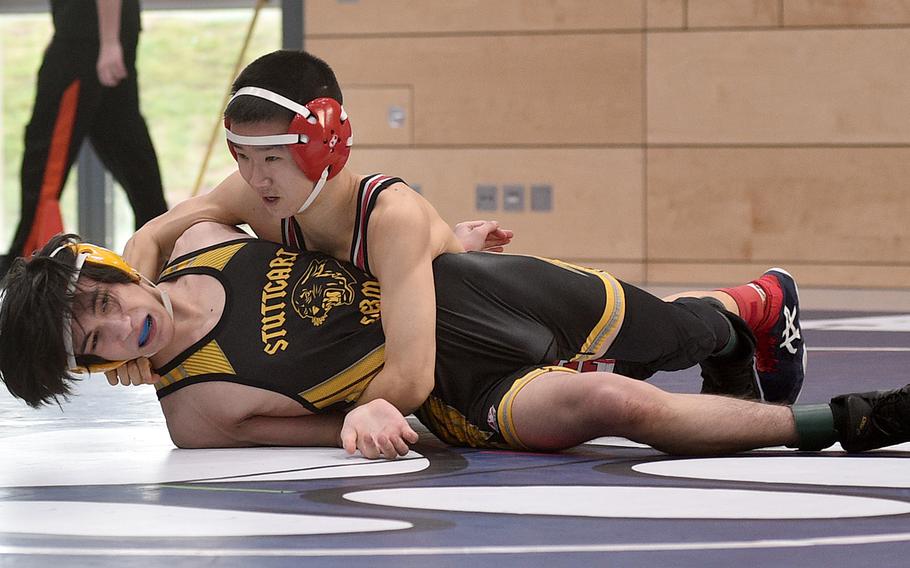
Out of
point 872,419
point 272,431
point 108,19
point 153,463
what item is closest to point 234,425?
point 272,431

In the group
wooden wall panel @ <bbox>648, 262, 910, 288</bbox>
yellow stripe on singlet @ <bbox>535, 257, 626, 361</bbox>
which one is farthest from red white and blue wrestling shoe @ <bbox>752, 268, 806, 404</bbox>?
wooden wall panel @ <bbox>648, 262, 910, 288</bbox>

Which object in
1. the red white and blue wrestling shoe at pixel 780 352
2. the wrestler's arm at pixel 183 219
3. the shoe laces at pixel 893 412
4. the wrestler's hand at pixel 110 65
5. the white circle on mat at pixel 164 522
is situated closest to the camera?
the white circle on mat at pixel 164 522

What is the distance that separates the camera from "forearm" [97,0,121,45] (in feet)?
23.2

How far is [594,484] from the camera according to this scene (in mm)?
1933

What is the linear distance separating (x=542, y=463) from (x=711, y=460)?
0.86ft

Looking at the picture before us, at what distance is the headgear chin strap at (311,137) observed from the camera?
2.24 meters

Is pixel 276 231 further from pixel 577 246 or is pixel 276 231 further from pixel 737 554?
pixel 577 246

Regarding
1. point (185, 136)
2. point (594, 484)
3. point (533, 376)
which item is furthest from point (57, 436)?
point (185, 136)

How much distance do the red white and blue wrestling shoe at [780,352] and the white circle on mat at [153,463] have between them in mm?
851

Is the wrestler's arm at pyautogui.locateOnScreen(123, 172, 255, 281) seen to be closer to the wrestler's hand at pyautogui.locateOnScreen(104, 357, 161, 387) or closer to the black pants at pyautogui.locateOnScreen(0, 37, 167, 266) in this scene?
the wrestler's hand at pyautogui.locateOnScreen(104, 357, 161, 387)

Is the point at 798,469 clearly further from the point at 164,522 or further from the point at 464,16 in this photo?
the point at 464,16

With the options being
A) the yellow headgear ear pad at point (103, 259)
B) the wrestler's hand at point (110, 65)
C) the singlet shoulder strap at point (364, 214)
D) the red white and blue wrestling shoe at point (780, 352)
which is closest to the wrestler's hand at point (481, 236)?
the singlet shoulder strap at point (364, 214)

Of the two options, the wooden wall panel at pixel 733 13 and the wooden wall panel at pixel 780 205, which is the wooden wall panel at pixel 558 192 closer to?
the wooden wall panel at pixel 780 205

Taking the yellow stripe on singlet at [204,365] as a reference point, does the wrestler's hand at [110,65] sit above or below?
above
